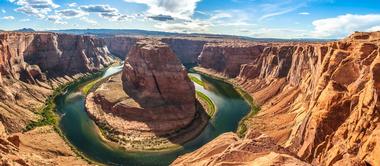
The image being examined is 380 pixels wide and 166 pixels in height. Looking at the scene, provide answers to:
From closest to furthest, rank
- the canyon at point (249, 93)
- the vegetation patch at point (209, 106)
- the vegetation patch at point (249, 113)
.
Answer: the canyon at point (249, 93) < the vegetation patch at point (249, 113) < the vegetation patch at point (209, 106)

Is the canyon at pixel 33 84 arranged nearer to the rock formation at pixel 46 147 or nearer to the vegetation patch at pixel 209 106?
the rock formation at pixel 46 147

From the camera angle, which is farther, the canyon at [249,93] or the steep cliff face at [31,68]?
the steep cliff face at [31,68]

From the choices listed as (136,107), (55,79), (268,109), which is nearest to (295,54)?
(268,109)

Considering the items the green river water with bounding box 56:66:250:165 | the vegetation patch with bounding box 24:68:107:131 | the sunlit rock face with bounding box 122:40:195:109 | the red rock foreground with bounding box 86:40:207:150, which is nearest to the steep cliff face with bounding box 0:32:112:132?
the vegetation patch with bounding box 24:68:107:131

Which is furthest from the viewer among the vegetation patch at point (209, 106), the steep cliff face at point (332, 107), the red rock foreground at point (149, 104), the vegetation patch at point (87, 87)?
the vegetation patch at point (87, 87)

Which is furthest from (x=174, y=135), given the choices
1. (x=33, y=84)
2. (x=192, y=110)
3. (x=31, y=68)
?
(x=31, y=68)

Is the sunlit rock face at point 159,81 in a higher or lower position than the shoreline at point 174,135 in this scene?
higher

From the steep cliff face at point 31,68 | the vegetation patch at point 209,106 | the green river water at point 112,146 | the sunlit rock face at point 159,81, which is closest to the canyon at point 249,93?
the sunlit rock face at point 159,81
